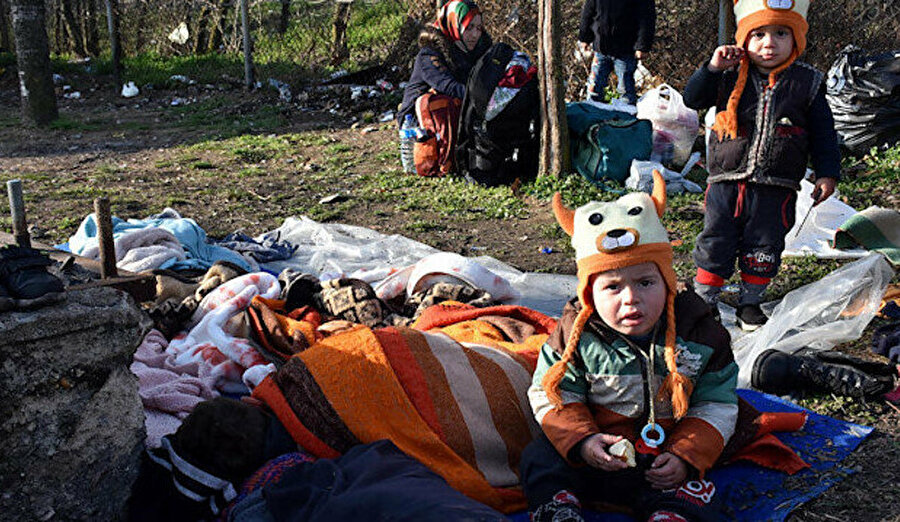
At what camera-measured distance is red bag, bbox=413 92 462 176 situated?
7.43 m

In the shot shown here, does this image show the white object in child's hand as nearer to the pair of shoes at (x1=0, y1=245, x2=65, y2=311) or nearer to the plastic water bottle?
the pair of shoes at (x1=0, y1=245, x2=65, y2=311)

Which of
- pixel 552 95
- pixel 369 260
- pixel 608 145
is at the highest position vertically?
pixel 552 95

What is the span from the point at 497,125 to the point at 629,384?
4732 millimetres

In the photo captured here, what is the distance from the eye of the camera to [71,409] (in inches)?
89.4

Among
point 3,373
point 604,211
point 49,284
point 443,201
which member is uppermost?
point 604,211

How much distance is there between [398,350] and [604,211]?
85 cm

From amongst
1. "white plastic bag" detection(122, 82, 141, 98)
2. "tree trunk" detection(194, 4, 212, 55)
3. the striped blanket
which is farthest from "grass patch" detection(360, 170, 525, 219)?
"tree trunk" detection(194, 4, 212, 55)

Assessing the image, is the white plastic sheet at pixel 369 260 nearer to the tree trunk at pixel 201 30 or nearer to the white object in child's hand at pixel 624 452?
the white object in child's hand at pixel 624 452

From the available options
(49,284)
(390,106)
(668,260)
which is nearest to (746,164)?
(668,260)

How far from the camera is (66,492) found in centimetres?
226

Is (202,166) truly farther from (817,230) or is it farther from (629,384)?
(629,384)

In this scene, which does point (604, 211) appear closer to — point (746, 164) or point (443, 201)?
point (746, 164)

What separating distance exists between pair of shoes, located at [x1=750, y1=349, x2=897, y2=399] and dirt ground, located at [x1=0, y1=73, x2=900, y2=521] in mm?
74

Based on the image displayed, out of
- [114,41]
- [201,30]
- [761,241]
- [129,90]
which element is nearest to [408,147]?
[761,241]
